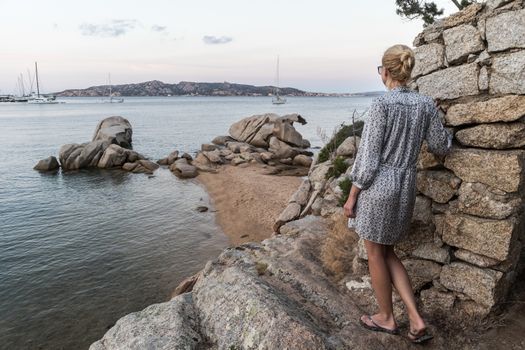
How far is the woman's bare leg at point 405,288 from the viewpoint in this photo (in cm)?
456

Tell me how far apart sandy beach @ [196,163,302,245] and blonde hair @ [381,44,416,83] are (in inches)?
459

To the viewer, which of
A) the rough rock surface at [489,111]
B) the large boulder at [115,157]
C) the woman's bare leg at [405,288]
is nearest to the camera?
the rough rock surface at [489,111]

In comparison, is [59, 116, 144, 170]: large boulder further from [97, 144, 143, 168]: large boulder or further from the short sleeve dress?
the short sleeve dress

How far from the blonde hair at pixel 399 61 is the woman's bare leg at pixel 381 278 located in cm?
202

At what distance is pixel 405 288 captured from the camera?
15.1 ft

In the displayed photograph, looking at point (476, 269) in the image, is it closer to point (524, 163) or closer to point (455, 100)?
point (524, 163)

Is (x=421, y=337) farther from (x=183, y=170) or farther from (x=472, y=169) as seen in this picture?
(x=183, y=170)

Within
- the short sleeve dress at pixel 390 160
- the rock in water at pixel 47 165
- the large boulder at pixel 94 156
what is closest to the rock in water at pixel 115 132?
the large boulder at pixel 94 156

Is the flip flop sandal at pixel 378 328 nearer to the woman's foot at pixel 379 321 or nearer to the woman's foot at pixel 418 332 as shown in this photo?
the woman's foot at pixel 379 321

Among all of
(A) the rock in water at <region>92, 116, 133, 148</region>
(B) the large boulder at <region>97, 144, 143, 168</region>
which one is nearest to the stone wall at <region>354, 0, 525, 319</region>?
(B) the large boulder at <region>97, 144, 143, 168</region>

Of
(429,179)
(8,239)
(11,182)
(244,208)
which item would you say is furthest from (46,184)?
(429,179)

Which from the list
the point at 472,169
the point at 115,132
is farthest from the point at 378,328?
the point at 115,132

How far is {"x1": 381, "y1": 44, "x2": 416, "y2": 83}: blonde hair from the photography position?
4039 millimetres

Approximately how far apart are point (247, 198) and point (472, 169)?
52.2 ft
